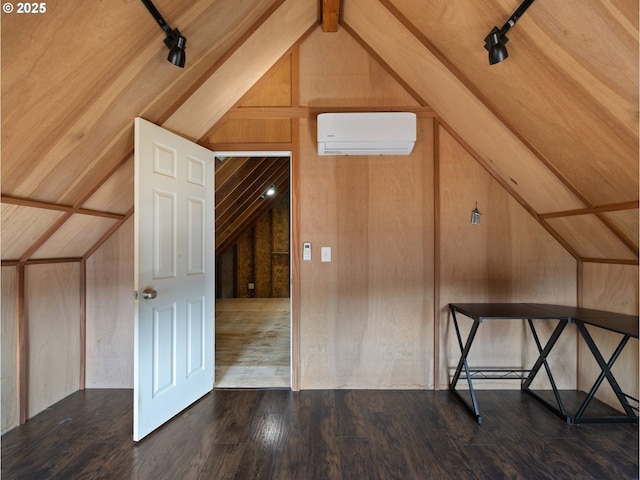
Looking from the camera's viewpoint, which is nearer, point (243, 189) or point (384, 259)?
point (384, 259)

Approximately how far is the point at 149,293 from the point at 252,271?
248 inches

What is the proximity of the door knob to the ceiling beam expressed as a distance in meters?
2.26

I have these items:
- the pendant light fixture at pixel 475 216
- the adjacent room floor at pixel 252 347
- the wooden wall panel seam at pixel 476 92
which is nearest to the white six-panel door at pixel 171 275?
the adjacent room floor at pixel 252 347

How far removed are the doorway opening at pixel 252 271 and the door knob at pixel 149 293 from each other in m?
1.13

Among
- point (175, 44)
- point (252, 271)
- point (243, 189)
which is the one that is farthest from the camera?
point (252, 271)

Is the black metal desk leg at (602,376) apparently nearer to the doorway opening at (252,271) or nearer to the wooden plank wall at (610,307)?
the wooden plank wall at (610,307)

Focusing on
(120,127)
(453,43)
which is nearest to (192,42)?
(120,127)

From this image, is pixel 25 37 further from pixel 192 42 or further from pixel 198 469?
pixel 198 469

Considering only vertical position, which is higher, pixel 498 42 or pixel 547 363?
pixel 498 42

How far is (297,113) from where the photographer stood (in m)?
2.62

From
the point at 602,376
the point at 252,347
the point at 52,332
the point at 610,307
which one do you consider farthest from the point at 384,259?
the point at 52,332

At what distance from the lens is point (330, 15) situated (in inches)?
95.3

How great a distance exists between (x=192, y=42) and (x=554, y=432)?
3218 mm

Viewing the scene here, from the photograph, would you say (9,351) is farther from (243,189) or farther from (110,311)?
(243,189)
